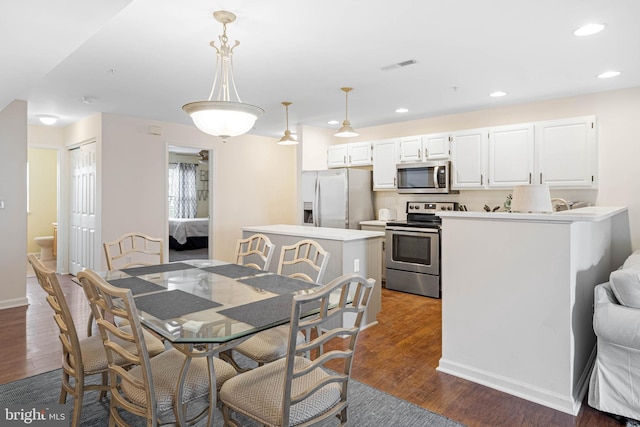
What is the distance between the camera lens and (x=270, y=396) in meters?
1.52

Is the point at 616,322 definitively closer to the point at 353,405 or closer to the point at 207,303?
the point at 353,405

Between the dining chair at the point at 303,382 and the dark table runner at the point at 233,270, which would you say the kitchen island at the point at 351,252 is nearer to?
the dark table runner at the point at 233,270

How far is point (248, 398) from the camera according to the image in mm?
1541

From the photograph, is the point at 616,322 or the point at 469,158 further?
the point at 469,158

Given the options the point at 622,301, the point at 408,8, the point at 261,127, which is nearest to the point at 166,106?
the point at 261,127

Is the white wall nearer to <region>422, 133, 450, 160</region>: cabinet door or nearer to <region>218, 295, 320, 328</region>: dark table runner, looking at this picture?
<region>218, 295, 320, 328</region>: dark table runner

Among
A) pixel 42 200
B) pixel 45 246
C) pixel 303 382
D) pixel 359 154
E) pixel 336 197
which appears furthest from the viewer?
pixel 42 200

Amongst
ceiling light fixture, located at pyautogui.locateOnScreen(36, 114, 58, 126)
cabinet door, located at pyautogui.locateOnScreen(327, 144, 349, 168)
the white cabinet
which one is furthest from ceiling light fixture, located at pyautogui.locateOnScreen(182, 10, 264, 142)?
ceiling light fixture, located at pyautogui.locateOnScreen(36, 114, 58, 126)

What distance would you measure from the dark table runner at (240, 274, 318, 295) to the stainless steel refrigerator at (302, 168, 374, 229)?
3130mm

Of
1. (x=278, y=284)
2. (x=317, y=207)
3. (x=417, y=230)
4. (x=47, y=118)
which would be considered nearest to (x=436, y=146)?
(x=417, y=230)

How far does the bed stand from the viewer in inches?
328

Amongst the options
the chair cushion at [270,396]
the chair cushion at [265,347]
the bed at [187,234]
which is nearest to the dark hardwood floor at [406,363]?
the chair cushion at [265,347]

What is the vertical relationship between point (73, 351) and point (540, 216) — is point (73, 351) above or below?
below

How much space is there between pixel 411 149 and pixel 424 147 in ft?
0.64
